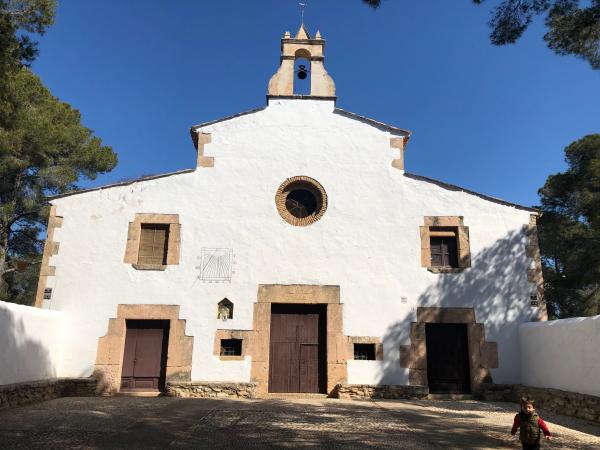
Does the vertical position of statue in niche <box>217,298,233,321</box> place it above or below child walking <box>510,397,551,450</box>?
above

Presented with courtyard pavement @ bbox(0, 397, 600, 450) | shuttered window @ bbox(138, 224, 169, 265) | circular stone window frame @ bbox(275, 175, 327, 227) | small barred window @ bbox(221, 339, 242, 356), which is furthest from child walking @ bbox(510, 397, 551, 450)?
shuttered window @ bbox(138, 224, 169, 265)

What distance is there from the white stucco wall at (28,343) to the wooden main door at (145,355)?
1.46 metres

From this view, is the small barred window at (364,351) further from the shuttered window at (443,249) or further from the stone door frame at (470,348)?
the shuttered window at (443,249)

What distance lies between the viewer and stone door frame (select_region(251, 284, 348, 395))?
10349 mm

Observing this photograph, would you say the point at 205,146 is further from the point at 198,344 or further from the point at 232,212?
the point at 198,344

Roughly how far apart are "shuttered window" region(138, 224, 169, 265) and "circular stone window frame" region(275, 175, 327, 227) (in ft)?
9.33

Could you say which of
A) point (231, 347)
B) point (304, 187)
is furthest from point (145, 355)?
point (304, 187)

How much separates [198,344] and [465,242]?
6787 millimetres

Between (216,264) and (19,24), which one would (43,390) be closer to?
(216,264)

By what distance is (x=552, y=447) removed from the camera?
5.92 meters

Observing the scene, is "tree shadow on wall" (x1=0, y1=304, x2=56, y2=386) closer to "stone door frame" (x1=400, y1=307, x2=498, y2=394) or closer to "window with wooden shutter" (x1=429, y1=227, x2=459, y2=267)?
"stone door frame" (x1=400, y1=307, x2=498, y2=394)

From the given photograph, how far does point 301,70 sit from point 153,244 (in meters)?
6.39

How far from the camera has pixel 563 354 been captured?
8.88 metres

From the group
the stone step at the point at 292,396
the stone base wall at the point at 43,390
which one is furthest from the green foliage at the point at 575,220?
the stone base wall at the point at 43,390
